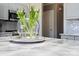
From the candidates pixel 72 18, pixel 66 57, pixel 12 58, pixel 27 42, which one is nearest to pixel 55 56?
pixel 66 57

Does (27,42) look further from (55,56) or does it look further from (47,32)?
(47,32)

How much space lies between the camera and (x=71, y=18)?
4492 mm

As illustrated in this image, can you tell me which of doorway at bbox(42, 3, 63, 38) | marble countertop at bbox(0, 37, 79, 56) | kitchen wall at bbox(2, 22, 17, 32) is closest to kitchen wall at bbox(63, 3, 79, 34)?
kitchen wall at bbox(2, 22, 17, 32)

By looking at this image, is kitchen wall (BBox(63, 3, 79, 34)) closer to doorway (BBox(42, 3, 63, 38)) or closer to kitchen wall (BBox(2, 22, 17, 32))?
kitchen wall (BBox(2, 22, 17, 32))

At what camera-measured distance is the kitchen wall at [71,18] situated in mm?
4406

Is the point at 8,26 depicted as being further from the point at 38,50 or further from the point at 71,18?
the point at 38,50

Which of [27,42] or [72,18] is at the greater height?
[72,18]

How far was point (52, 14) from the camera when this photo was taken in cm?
728

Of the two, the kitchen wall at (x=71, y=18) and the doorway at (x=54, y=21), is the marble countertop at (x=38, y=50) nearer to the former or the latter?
the kitchen wall at (x=71, y=18)

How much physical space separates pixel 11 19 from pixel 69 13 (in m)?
1.87

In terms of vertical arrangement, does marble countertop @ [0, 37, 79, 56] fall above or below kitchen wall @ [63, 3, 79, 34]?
below

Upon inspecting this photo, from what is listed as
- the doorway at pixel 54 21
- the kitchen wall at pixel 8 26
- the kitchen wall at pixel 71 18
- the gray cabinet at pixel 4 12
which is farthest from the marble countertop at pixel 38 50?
the doorway at pixel 54 21

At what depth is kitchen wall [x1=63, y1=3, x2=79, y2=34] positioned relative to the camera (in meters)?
4.41

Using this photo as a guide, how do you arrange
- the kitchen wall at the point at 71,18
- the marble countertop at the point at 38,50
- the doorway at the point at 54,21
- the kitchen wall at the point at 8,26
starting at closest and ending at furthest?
the marble countertop at the point at 38,50 < the kitchen wall at the point at 71,18 < the kitchen wall at the point at 8,26 < the doorway at the point at 54,21
